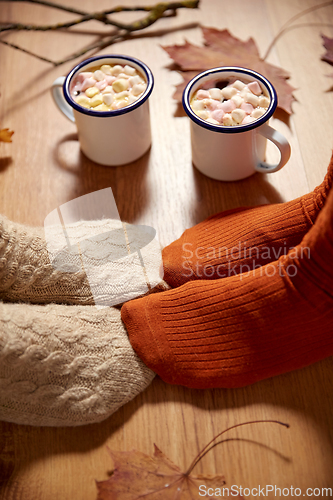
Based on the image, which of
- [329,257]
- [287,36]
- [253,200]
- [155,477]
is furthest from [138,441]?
[287,36]

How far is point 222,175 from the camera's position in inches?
31.5

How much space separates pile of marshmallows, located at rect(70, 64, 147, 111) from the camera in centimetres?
73

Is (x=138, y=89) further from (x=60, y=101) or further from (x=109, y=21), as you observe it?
(x=109, y=21)

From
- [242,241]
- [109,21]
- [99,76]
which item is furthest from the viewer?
[109,21]

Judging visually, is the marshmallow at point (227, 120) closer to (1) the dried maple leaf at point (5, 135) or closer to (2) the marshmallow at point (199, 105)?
(2) the marshmallow at point (199, 105)

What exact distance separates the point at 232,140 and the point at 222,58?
323mm

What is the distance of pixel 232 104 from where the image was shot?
0.70m

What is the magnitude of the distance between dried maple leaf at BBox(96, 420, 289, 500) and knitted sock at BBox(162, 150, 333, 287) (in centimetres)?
25

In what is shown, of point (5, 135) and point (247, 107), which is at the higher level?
point (247, 107)

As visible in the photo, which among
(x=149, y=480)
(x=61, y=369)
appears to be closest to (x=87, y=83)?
(x=61, y=369)

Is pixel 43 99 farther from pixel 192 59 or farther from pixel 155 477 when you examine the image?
pixel 155 477

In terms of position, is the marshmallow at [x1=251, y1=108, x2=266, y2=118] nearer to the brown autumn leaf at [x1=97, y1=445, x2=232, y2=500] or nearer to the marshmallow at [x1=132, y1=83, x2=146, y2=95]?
the marshmallow at [x1=132, y1=83, x2=146, y2=95]

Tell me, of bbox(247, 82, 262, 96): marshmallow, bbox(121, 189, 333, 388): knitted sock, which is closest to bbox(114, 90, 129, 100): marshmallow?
bbox(247, 82, 262, 96): marshmallow

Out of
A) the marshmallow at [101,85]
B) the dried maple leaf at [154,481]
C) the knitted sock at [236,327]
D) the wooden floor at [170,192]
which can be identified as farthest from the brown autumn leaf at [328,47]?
the dried maple leaf at [154,481]
